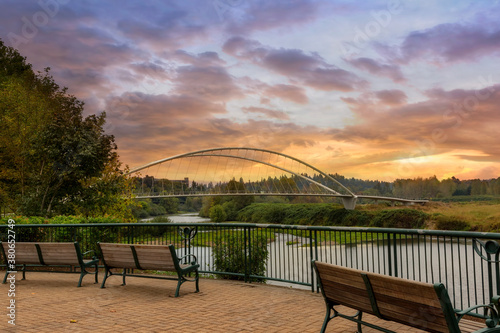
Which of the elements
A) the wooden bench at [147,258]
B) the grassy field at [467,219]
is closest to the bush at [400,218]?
the grassy field at [467,219]

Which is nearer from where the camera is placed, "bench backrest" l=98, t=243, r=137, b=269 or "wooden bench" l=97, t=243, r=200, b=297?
"wooden bench" l=97, t=243, r=200, b=297

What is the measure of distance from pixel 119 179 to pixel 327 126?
48245 mm

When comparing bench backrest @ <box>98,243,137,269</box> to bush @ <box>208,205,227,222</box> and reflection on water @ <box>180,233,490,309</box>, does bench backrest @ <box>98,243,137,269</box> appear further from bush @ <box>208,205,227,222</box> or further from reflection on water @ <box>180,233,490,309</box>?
bush @ <box>208,205,227,222</box>

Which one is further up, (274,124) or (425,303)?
(274,124)

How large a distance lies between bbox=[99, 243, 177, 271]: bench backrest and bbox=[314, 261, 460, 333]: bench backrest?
3363 mm

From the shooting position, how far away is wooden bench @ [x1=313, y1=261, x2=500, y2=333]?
11.6ft

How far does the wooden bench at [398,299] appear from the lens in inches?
140

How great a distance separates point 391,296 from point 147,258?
4819 millimetres

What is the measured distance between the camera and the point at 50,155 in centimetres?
1894

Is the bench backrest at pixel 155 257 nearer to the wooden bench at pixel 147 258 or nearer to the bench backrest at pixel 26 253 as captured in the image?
the wooden bench at pixel 147 258

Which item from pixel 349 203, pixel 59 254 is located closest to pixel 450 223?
pixel 349 203

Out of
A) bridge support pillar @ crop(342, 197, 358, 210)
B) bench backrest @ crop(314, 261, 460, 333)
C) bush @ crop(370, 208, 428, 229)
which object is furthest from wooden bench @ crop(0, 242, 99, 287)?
bridge support pillar @ crop(342, 197, 358, 210)

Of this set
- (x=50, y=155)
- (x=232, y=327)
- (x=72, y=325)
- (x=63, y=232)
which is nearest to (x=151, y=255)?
(x=72, y=325)

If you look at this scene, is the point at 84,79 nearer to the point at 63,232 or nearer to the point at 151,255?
the point at 63,232
